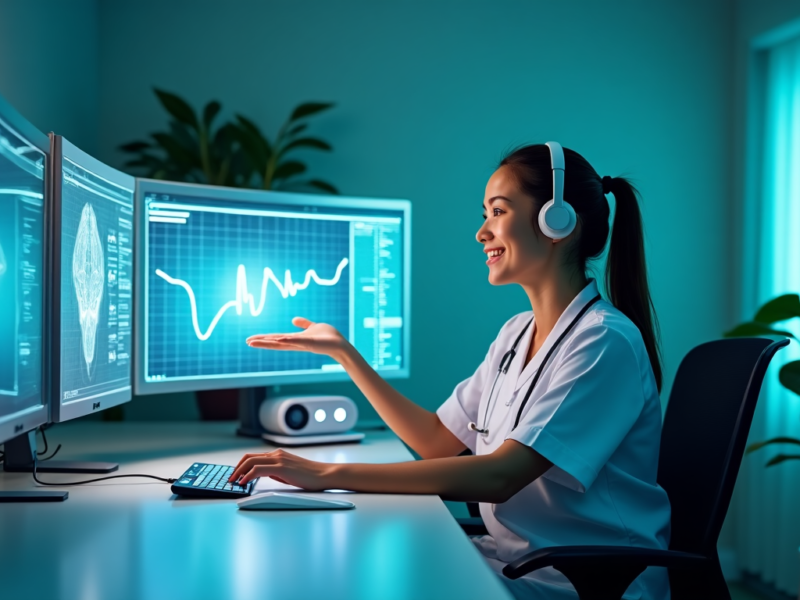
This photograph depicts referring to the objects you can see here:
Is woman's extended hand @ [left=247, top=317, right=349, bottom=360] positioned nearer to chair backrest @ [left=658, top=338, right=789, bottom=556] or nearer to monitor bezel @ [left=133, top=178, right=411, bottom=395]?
monitor bezel @ [left=133, top=178, right=411, bottom=395]

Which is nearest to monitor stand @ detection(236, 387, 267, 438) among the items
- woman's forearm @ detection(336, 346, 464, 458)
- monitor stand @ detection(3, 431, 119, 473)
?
woman's forearm @ detection(336, 346, 464, 458)

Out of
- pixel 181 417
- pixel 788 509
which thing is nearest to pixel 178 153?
pixel 181 417

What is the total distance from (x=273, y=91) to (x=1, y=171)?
167 centimetres

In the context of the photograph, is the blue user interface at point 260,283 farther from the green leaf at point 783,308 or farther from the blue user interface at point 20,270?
the green leaf at point 783,308

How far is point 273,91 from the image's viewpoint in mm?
2566

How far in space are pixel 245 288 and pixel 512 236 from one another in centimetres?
66

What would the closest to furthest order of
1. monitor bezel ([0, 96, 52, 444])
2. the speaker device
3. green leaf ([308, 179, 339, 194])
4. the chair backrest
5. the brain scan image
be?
monitor bezel ([0, 96, 52, 444]) → the chair backrest → the brain scan image → the speaker device → green leaf ([308, 179, 339, 194])

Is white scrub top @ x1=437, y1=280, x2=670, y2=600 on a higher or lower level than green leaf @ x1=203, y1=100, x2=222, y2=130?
lower

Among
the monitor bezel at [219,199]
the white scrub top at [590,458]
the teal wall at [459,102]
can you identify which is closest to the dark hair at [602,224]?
the white scrub top at [590,458]

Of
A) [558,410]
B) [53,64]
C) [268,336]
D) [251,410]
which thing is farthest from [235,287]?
[53,64]

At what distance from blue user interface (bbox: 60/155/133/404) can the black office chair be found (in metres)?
0.76

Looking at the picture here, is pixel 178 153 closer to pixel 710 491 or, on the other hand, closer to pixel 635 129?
pixel 635 129

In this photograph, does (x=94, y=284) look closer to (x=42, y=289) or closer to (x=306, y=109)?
(x=42, y=289)

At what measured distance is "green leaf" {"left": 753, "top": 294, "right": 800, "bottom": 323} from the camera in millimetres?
2111
